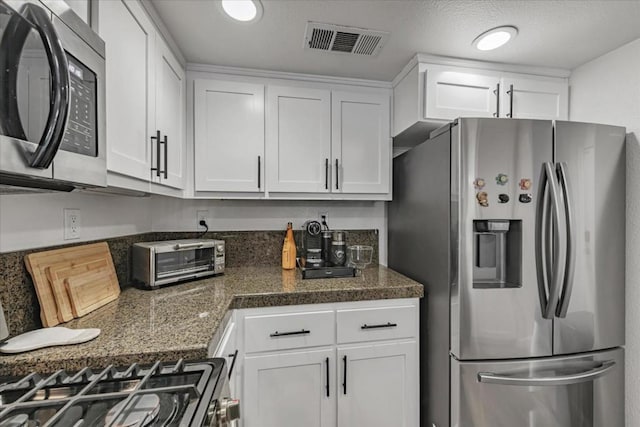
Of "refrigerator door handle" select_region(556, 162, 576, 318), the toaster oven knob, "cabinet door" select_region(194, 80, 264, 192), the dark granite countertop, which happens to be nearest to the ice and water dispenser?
"refrigerator door handle" select_region(556, 162, 576, 318)

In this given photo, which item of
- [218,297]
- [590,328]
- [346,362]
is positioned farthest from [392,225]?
[218,297]

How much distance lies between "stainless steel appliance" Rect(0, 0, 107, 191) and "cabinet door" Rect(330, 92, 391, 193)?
1.40 metres

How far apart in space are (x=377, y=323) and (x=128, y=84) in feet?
5.05

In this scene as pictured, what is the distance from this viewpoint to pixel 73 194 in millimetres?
1179

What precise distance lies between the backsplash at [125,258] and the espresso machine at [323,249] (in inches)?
6.6

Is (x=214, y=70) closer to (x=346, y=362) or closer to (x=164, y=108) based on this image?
(x=164, y=108)

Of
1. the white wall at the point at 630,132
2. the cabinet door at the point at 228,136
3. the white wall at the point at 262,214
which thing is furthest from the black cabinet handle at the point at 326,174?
the white wall at the point at 630,132

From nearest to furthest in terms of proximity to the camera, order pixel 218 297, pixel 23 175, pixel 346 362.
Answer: pixel 23 175, pixel 218 297, pixel 346 362

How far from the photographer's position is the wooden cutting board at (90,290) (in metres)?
1.08

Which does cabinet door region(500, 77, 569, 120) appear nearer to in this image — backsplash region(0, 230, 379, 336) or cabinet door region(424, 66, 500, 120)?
cabinet door region(424, 66, 500, 120)

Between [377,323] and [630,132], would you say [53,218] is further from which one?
[630,132]

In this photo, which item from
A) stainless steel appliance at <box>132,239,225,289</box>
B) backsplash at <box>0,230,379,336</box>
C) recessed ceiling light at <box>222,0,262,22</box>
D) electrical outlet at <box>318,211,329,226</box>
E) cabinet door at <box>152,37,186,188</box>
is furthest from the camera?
electrical outlet at <box>318,211,329,226</box>

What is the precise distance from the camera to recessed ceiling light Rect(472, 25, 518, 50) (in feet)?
4.61

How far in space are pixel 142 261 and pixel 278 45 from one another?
4.48ft
